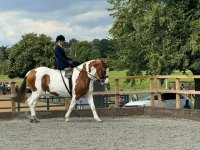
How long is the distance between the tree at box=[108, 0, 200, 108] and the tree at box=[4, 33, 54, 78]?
3951 centimetres

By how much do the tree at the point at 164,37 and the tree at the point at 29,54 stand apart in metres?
39.5

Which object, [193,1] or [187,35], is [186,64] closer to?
[187,35]

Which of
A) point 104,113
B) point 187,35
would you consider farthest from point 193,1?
point 104,113

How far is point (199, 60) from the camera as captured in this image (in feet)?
74.7

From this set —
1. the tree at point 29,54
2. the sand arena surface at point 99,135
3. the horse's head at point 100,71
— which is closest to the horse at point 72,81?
the horse's head at point 100,71

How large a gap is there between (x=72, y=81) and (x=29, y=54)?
52.5 meters

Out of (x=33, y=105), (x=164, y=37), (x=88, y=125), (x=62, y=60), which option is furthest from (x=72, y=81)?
(x=164, y=37)

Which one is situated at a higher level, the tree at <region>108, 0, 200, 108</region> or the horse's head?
the tree at <region>108, 0, 200, 108</region>

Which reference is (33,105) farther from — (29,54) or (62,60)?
(29,54)

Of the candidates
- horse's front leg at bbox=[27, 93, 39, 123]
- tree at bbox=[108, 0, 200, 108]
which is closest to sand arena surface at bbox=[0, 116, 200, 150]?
horse's front leg at bbox=[27, 93, 39, 123]

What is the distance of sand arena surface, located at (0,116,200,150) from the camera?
9750 mm

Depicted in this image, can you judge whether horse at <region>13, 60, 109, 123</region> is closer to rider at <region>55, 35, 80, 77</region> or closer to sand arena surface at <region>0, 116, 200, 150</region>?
rider at <region>55, 35, 80, 77</region>

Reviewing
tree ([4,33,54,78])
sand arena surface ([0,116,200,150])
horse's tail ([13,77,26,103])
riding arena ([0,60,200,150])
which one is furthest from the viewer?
tree ([4,33,54,78])

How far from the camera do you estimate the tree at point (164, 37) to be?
2239cm
